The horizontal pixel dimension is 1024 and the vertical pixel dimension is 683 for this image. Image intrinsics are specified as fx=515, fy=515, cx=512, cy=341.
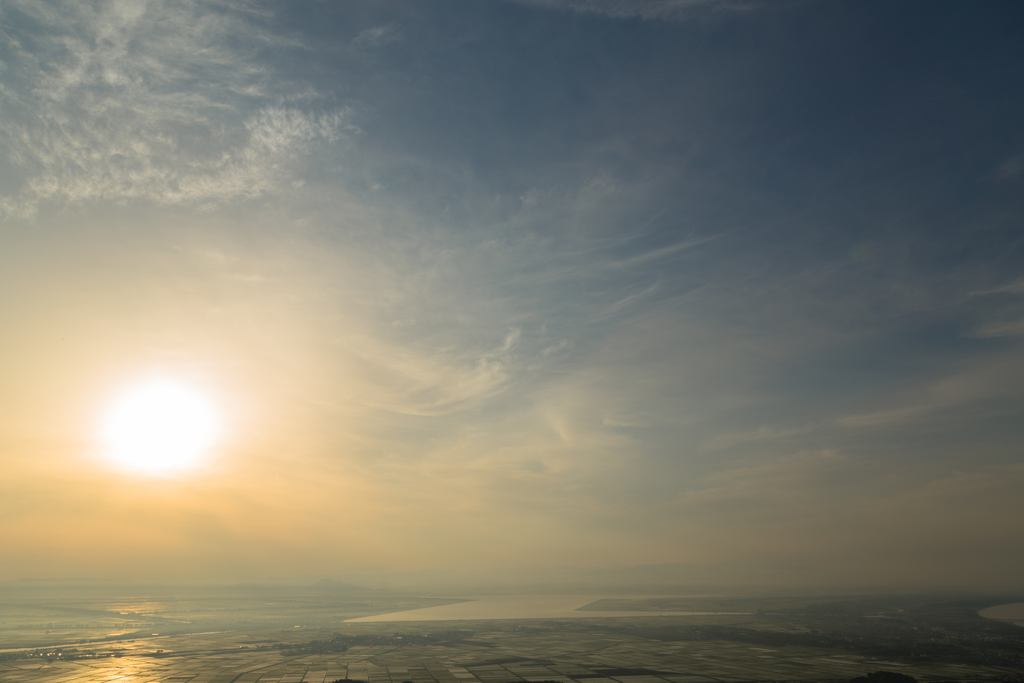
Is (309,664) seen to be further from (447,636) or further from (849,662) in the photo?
(849,662)

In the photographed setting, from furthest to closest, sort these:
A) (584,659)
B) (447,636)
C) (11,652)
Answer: (447,636) → (11,652) → (584,659)

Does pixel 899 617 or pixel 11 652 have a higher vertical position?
pixel 11 652

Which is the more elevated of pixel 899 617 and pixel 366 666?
pixel 366 666

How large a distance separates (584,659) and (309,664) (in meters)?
49.8

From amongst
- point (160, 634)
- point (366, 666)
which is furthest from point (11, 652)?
point (366, 666)

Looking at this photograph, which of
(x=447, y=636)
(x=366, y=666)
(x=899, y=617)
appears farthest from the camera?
(x=899, y=617)

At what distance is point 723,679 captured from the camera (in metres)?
72.4

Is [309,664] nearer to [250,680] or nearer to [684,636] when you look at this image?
[250,680]

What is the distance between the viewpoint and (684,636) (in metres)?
141

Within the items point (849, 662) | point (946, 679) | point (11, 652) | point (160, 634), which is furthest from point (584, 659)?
point (160, 634)

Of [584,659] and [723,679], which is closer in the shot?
[723,679]

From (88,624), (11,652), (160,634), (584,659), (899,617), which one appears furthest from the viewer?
(899,617)

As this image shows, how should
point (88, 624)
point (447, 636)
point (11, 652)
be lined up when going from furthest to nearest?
point (88, 624) → point (447, 636) → point (11, 652)

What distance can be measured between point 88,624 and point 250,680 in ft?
524
